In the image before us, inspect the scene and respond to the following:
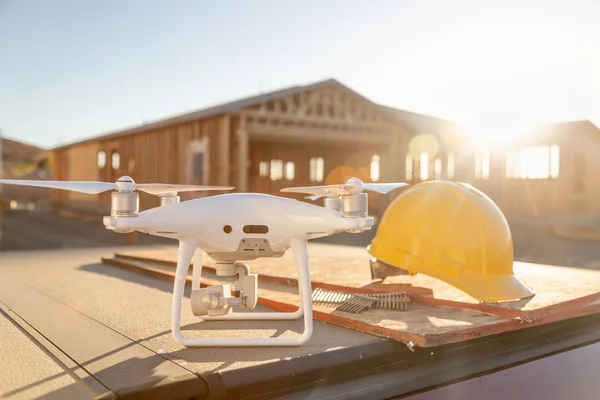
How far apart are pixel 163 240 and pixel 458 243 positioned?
12.9m

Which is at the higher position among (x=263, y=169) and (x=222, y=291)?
(x=263, y=169)

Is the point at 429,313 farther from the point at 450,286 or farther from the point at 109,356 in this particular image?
the point at 109,356

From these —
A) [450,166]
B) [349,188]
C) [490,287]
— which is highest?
[450,166]

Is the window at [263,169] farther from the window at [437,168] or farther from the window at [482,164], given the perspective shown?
the window at [482,164]

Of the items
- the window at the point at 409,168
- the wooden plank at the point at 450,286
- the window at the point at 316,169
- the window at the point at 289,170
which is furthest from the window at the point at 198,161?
the window at the point at 289,170

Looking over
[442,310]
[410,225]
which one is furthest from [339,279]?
[442,310]

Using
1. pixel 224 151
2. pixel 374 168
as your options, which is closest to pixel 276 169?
pixel 374 168

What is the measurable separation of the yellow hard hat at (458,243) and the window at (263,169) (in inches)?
929

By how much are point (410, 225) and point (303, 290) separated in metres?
2.51

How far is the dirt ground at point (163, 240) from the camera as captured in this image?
43.2 ft

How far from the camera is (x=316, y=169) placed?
104ft

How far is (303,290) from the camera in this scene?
353cm

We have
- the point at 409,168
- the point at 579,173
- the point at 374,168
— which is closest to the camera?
the point at 579,173

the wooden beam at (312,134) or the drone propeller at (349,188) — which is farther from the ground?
the wooden beam at (312,134)
